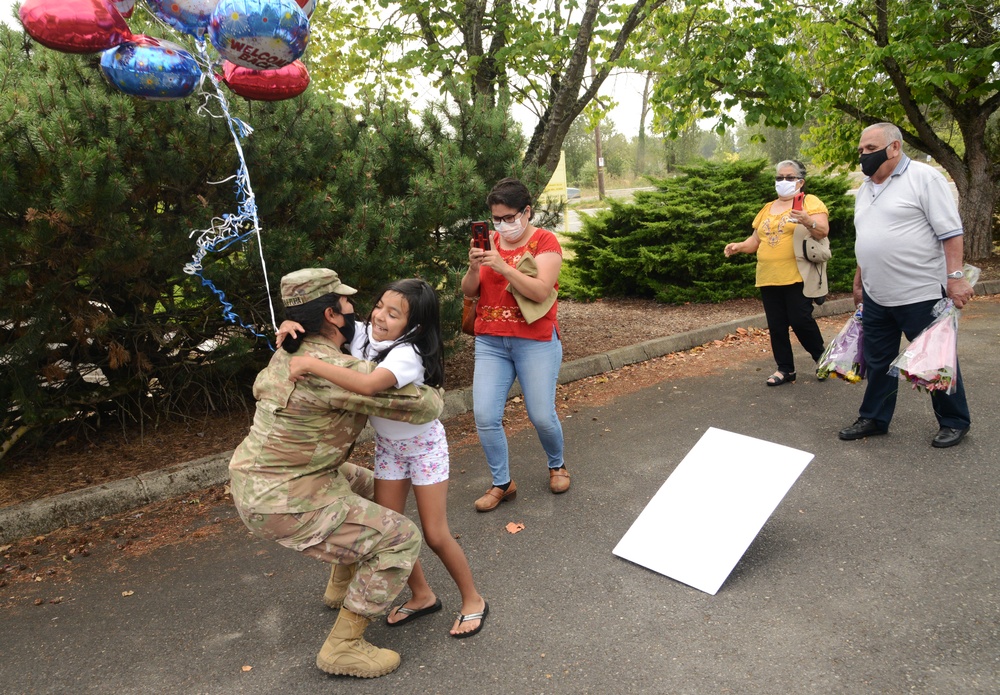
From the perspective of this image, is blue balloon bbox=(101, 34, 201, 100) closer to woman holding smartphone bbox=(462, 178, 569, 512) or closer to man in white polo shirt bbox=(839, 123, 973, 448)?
woman holding smartphone bbox=(462, 178, 569, 512)

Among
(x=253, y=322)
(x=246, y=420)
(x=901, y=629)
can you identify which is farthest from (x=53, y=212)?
(x=901, y=629)

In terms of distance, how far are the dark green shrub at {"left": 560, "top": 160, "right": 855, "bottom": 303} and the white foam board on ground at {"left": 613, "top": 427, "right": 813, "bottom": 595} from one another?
641 cm

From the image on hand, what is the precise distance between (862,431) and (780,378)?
1427mm

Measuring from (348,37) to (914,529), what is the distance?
9402 millimetres

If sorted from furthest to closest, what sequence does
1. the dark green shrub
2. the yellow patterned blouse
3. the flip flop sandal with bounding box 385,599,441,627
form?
1. the dark green shrub
2. the yellow patterned blouse
3. the flip flop sandal with bounding box 385,599,441,627

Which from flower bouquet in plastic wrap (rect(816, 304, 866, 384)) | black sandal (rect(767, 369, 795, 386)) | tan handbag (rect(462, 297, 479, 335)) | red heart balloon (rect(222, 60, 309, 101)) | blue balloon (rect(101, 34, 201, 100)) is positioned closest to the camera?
blue balloon (rect(101, 34, 201, 100))

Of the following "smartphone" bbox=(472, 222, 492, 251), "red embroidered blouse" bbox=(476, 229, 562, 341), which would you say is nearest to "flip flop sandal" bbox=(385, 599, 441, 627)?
"red embroidered blouse" bbox=(476, 229, 562, 341)

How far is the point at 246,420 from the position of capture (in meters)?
5.95

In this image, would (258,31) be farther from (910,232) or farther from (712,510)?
(910,232)

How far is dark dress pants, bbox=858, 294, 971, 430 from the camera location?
183 inches

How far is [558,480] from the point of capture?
177 inches

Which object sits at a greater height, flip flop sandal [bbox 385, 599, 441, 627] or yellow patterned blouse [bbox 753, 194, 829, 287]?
yellow patterned blouse [bbox 753, 194, 829, 287]

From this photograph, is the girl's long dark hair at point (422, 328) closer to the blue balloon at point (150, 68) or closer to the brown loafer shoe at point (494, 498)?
the brown loafer shoe at point (494, 498)

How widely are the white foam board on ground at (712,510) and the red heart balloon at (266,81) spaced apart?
292cm
